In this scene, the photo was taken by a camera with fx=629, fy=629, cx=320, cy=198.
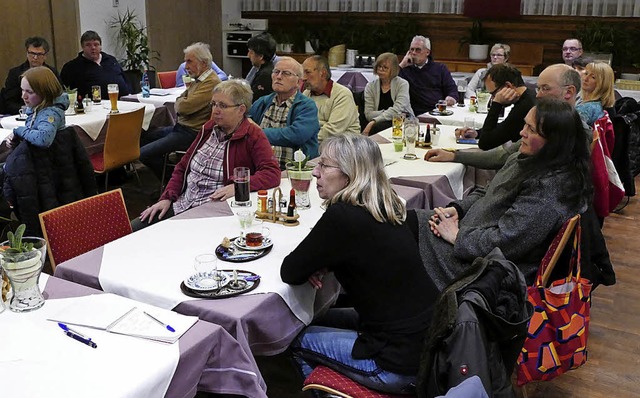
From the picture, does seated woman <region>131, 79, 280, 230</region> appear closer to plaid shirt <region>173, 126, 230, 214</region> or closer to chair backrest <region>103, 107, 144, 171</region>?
plaid shirt <region>173, 126, 230, 214</region>

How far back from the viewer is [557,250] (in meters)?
2.39

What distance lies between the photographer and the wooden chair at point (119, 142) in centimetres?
484

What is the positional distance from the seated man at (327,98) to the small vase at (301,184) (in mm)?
1640

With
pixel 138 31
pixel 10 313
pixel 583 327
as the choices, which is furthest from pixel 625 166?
pixel 138 31

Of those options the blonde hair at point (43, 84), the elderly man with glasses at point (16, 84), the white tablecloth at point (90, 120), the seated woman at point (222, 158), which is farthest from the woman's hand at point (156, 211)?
the elderly man with glasses at point (16, 84)

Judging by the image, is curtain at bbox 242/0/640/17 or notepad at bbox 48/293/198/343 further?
curtain at bbox 242/0/640/17

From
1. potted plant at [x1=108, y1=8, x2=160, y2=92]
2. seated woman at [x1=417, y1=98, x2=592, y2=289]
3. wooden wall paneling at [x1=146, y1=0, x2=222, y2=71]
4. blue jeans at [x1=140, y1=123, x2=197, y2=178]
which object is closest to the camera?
seated woman at [x1=417, y1=98, x2=592, y2=289]

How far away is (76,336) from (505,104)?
3.18 m

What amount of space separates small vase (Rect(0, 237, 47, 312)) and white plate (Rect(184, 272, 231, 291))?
0.45 metres

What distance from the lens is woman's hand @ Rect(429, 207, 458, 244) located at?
2.80 meters

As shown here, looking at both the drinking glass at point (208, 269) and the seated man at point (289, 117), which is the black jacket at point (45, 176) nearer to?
the seated man at point (289, 117)

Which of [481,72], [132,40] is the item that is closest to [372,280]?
[481,72]

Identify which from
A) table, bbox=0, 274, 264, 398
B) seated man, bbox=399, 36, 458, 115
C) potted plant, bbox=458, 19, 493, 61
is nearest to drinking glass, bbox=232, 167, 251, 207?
table, bbox=0, 274, 264, 398

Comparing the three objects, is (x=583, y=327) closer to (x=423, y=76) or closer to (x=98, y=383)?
(x=98, y=383)
